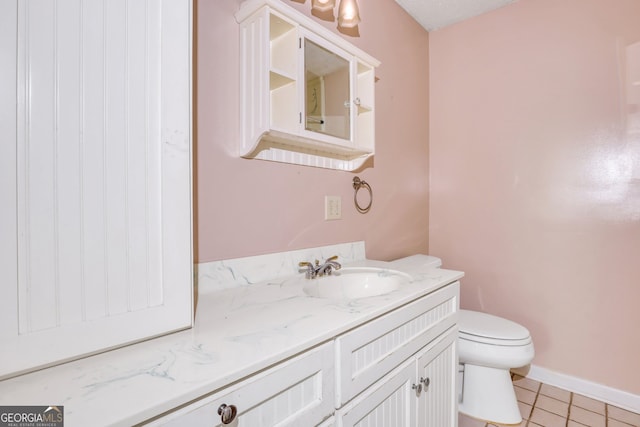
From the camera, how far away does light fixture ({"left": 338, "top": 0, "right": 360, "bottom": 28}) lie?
4.96 feet

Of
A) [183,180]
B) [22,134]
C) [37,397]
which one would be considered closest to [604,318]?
[183,180]

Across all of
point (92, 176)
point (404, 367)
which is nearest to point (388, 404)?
point (404, 367)

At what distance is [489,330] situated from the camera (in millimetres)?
1585

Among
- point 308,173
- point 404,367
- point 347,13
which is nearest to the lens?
point 404,367

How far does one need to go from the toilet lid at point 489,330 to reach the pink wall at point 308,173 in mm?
572

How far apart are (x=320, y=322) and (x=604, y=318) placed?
6.14ft

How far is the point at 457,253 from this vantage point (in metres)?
2.23

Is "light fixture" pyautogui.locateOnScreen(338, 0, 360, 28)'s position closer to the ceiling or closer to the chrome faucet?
the ceiling

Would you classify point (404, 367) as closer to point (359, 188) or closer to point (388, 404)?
A: point (388, 404)

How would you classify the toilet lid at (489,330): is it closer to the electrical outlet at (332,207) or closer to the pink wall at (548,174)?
the pink wall at (548,174)

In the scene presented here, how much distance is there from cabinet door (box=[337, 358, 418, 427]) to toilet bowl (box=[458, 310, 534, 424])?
67 cm

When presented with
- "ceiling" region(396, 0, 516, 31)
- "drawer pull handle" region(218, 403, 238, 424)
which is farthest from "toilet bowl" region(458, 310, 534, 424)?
"ceiling" region(396, 0, 516, 31)

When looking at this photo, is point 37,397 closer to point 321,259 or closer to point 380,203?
point 321,259

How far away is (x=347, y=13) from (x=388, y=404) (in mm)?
1674
